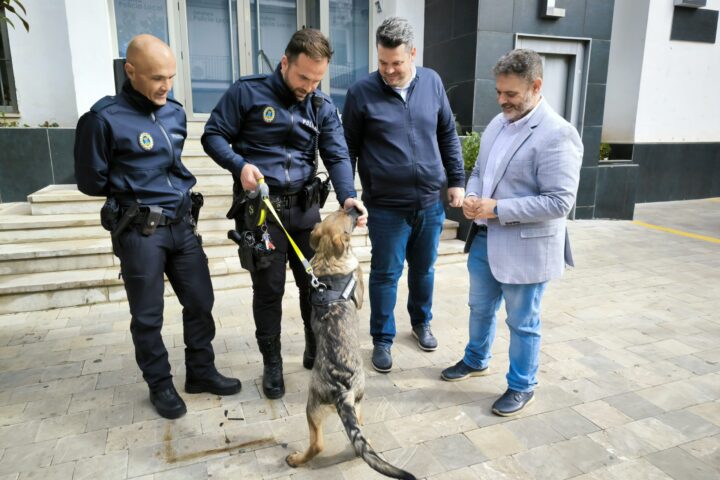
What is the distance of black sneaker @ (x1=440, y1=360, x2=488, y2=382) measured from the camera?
3.31 metres

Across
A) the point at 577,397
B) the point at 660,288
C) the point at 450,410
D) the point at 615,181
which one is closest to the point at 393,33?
the point at 450,410

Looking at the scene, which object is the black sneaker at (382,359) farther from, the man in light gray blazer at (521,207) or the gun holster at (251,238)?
the gun holster at (251,238)

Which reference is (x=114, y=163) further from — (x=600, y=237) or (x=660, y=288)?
(x=600, y=237)

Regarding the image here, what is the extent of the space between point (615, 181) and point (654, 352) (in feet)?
18.4

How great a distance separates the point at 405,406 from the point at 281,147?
179cm

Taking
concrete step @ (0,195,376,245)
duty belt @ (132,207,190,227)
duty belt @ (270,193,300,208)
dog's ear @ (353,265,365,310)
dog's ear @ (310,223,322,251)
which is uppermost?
duty belt @ (270,193,300,208)

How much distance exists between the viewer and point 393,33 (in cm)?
299

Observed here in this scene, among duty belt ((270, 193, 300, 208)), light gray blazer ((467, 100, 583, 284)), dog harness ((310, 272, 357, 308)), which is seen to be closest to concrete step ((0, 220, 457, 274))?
duty belt ((270, 193, 300, 208))

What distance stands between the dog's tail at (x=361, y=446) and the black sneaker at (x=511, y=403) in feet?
3.49

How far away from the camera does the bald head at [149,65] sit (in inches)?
97.8

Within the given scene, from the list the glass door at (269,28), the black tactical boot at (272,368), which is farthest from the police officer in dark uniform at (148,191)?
the glass door at (269,28)

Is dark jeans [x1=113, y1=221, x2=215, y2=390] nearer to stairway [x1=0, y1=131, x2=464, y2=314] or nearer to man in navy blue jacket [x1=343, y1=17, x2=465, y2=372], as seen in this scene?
man in navy blue jacket [x1=343, y1=17, x2=465, y2=372]

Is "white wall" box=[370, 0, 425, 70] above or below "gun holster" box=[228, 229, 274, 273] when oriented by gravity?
above

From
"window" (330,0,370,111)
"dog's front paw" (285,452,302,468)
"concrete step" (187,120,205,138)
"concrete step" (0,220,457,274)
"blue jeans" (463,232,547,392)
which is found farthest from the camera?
"window" (330,0,370,111)
